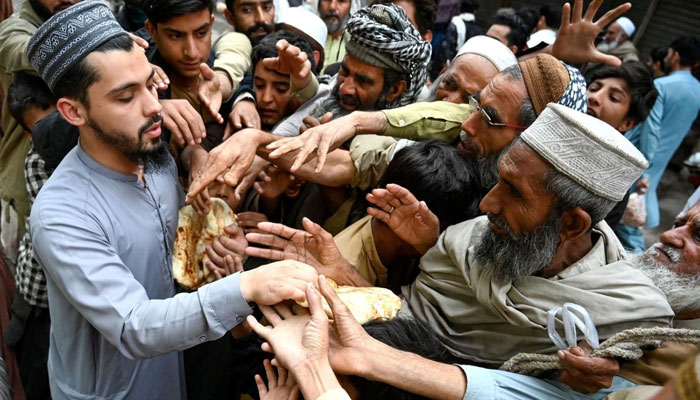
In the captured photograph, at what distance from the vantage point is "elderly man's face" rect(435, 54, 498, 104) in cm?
269

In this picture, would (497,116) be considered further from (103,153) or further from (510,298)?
(103,153)

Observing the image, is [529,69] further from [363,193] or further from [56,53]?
Answer: [56,53]

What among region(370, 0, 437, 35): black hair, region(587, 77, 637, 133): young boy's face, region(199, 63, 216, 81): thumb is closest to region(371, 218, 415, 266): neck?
region(199, 63, 216, 81): thumb

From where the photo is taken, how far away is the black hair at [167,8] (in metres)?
2.43

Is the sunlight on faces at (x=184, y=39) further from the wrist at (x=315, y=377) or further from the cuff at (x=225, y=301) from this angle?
the wrist at (x=315, y=377)

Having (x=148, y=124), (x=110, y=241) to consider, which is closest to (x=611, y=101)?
(x=148, y=124)

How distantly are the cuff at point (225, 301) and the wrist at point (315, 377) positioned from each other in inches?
12.7

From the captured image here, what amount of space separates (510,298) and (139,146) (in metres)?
1.45

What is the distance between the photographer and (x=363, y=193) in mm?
2348

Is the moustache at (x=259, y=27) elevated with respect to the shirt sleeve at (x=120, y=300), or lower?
elevated

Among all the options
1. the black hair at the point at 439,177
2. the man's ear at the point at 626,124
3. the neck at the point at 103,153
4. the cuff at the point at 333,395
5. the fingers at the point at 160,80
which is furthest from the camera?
the man's ear at the point at 626,124

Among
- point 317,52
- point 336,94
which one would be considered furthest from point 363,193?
point 317,52

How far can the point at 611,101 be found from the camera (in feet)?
11.2

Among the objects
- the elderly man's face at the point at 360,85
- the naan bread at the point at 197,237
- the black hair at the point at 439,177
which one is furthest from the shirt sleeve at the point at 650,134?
the naan bread at the point at 197,237
